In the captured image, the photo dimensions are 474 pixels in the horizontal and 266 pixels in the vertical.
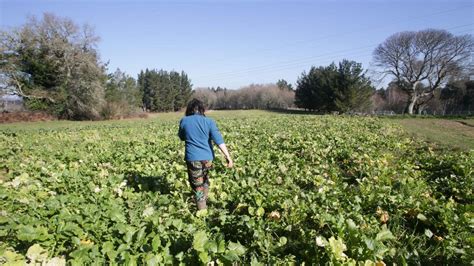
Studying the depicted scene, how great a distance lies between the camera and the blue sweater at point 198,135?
4.84 m

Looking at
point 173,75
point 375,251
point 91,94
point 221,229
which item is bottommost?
point 221,229

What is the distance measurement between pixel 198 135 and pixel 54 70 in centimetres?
4058

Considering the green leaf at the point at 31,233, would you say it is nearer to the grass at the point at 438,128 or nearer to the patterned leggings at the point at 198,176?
the patterned leggings at the point at 198,176

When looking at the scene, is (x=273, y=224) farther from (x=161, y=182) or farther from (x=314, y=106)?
(x=314, y=106)

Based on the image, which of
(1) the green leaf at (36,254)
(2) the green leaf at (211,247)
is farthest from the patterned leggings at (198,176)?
(1) the green leaf at (36,254)

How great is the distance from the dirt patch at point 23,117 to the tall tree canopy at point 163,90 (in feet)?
117

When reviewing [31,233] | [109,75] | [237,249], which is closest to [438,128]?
[237,249]

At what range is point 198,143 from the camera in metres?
4.86

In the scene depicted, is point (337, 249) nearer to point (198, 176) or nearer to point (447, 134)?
point (198, 176)

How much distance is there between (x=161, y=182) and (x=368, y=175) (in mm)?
4510

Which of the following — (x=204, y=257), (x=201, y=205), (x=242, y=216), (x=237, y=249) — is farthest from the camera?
(x=201, y=205)

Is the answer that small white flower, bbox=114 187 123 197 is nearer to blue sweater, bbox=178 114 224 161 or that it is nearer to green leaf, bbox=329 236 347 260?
blue sweater, bbox=178 114 224 161

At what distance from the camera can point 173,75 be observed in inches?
3182

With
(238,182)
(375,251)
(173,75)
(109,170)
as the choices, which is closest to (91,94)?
(109,170)
